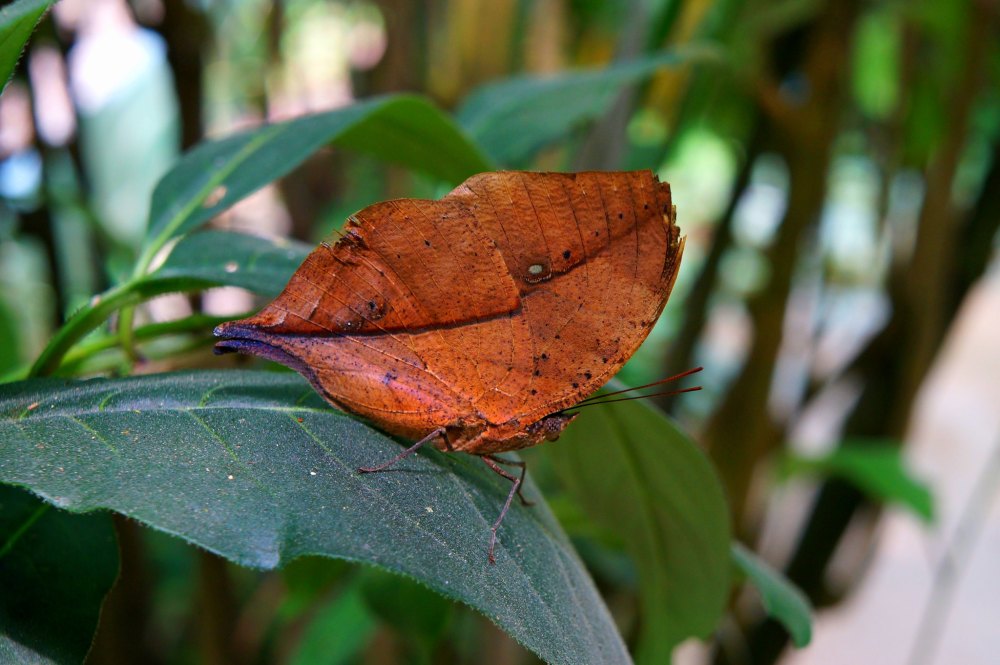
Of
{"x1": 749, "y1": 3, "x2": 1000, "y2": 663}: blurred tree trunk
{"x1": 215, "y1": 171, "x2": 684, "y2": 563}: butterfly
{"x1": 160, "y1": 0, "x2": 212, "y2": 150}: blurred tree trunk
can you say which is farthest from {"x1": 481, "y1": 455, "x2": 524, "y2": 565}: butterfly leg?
{"x1": 749, "y1": 3, "x2": 1000, "y2": 663}: blurred tree trunk

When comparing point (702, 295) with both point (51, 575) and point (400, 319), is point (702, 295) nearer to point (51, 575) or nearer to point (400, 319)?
point (400, 319)

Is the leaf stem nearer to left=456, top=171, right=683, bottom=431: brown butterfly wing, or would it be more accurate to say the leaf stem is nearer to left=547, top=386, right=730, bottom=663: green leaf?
left=456, top=171, right=683, bottom=431: brown butterfly wing

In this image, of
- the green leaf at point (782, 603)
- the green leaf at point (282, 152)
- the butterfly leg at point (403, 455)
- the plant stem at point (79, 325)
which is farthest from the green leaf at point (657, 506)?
the plant stem at point (79, 325)

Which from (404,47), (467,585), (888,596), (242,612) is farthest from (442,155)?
(888,596)

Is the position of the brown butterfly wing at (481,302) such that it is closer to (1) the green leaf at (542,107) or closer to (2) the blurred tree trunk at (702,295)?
(1) the green leaf at (542,107)

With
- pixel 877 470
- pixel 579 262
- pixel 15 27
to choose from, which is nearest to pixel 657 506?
pixel 579 262

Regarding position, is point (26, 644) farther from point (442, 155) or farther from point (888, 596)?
point (888, 596)
